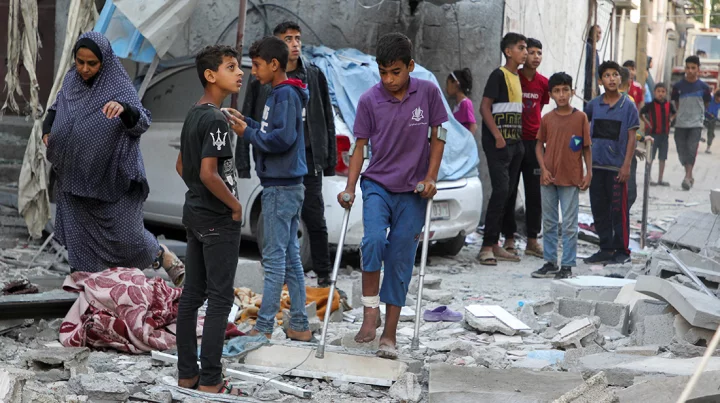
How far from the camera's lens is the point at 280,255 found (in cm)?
580

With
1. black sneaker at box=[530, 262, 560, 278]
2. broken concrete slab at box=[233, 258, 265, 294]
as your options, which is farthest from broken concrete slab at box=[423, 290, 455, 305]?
black sneaker at box=[530, 262, 560, 278]

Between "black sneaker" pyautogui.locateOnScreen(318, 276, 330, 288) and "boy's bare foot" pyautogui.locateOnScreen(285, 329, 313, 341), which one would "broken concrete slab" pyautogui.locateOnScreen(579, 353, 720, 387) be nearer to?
"boy's bare foot" pyautogui.locateOnScreen(285, 329, 313, 341)

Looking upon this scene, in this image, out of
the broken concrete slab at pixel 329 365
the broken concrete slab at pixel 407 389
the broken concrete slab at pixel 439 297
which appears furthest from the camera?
the broken concrete slab at pixel 439 297

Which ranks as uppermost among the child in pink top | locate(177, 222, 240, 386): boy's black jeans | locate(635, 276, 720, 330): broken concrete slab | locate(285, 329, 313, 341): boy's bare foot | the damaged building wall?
the damaged building wall

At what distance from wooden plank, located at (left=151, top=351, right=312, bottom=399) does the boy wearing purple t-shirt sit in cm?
70

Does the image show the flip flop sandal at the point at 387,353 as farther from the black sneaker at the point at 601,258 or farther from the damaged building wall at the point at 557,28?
the damaged building wall at the point at 557,28

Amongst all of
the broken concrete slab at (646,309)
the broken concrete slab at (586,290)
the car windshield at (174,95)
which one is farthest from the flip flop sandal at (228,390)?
the car windshield at (174,95)

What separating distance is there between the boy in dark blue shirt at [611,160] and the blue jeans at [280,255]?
14.0ft

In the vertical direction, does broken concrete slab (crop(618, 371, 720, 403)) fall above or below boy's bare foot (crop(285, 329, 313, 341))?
above

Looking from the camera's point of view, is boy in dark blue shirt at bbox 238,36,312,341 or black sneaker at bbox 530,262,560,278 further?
black sneaker at bbox 530,262,560,278

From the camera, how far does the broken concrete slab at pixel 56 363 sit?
16.2 ft

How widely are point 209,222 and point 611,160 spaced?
222 inches

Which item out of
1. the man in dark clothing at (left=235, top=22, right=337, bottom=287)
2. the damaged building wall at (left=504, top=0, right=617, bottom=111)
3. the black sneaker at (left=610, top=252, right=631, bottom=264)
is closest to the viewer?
the man in dark clothing at (left=235, top=22, right=337, bottom=287)

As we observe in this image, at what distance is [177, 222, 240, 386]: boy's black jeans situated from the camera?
4.64 meters
